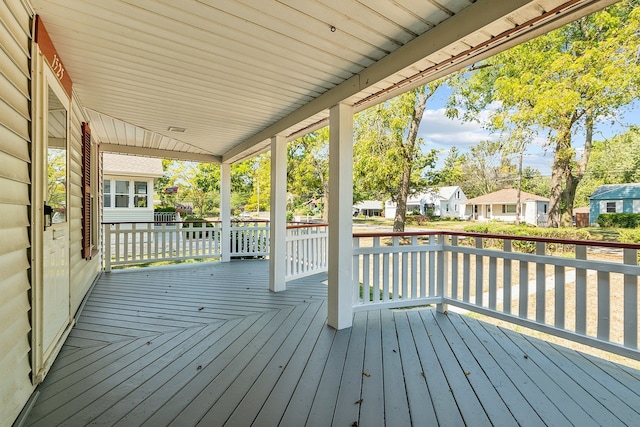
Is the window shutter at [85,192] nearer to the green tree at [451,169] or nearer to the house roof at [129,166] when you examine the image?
the house roof at [129,166]

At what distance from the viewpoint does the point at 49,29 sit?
6.76 ft

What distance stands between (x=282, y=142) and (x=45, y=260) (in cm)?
295

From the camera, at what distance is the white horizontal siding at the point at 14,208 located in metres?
1.50

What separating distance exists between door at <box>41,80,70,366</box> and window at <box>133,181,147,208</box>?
32.1 ft

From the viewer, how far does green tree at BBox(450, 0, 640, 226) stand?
288 inches

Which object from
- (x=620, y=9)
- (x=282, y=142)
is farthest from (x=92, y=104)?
(x=620, y=9)

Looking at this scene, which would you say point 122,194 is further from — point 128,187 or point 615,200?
point 615,200

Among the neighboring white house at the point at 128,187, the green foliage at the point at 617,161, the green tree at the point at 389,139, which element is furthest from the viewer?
the green foliage at the point at 617,161

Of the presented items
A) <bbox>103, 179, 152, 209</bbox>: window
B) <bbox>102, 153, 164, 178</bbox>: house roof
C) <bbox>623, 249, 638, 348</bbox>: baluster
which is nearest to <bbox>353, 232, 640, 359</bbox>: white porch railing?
<bbox>623, 249, 638, 348</bbox>: baluster

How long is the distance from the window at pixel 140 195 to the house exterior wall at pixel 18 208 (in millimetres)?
10628

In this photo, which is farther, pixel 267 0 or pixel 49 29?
pixel 49 29

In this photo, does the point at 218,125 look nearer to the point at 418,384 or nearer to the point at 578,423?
the point at 418,384

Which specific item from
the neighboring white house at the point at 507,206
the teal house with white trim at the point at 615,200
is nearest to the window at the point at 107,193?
the teal house with white trim at the point at 615,200

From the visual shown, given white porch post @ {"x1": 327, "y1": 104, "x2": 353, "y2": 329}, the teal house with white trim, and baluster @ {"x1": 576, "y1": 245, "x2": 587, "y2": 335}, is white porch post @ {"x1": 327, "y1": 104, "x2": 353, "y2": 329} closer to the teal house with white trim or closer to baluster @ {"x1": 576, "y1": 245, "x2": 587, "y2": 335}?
baluster @ {"x1": 576, "y1": 245, "x2": 587, "y2": 335}
